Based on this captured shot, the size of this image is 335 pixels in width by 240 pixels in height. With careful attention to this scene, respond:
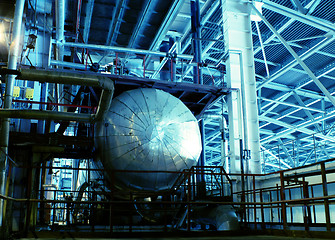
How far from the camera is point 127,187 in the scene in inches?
521

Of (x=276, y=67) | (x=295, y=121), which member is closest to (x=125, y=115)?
(x=276, y=67)

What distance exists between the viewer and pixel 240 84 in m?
16.9

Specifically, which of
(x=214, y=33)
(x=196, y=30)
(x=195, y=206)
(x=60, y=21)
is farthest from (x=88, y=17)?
(x=195, y=206)

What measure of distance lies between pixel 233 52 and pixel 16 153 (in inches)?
417

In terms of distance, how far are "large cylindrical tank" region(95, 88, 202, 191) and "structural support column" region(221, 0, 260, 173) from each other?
3218mm

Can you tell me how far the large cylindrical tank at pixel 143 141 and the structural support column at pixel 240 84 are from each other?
322 cm

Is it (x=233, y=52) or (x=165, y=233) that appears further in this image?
(x=233, y=52)

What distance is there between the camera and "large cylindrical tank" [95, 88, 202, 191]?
41.9 feet

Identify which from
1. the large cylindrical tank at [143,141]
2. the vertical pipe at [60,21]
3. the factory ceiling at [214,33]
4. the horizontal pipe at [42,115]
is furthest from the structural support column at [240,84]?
the vertical pipe at [60,21]

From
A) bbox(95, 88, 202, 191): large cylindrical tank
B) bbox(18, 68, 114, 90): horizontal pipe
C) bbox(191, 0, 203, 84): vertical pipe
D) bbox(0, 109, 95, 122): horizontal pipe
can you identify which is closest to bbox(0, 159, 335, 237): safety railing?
bbox(95, 88, 202, 191): large cylindrical tank

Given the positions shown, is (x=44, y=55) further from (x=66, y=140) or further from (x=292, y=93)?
(x=292, y=93)

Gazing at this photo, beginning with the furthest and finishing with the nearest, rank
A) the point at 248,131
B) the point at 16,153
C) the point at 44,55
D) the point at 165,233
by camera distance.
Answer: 1. the point at 44,55
2. the point at 248,131
3. the point at 16,153
4. the point at 165,233

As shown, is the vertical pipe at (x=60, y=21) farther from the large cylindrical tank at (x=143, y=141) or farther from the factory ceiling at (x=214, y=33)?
the large cylindrical tank at (x=143, y=141)

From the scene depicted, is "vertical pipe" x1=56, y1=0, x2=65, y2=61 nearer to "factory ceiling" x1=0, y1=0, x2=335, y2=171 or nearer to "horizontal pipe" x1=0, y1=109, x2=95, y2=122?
"factory ceiling" x1=0, y1=0, x2=335, y2=171
